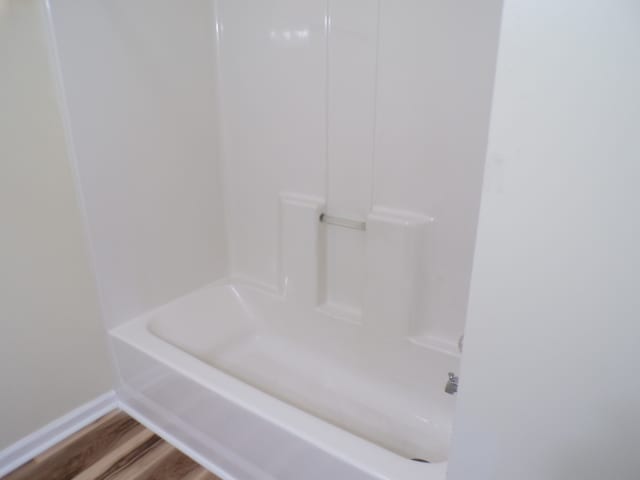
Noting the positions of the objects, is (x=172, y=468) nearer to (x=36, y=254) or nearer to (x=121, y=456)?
(x=121, y=456)

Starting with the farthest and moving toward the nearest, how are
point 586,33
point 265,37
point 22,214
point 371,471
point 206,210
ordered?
point 206,210 < point 265,37 < point 22,214 < point 371,471 < point 586,33

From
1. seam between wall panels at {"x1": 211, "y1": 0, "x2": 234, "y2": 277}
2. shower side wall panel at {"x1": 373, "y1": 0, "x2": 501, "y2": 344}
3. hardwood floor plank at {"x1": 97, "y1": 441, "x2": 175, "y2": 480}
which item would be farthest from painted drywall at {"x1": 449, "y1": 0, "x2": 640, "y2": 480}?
seam between wall panels at {"x1": 211, "y1": 0, "x2": 234, "y2": 277}

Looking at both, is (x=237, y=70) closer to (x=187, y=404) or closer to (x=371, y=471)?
(x=187, y=404)

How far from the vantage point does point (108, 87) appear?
1572 millimetres

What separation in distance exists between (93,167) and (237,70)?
83 cm

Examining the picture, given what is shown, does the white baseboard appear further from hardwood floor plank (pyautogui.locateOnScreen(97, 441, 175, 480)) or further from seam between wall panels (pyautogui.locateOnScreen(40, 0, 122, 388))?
hardwood floor plank (pyautogui.locateOnScreen(97, 441, 175, 480))

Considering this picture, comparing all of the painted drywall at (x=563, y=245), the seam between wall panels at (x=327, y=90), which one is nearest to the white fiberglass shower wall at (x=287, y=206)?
the seam between wall panels at (x=327, y=90)

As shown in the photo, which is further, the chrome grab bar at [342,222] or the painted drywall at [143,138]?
the chrome grab bar at [342,222]

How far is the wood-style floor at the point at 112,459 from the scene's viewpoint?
1527 mm

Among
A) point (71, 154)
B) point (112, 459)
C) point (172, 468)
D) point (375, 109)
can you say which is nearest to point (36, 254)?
point (71, 154)

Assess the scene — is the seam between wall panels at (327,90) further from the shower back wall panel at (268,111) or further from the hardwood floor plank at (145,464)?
the hardwood floor plank at (145,464)

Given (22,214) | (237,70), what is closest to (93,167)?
(22,214)

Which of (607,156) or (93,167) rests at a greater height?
(607,156)

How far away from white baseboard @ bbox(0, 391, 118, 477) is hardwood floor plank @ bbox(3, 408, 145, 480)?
31mm
